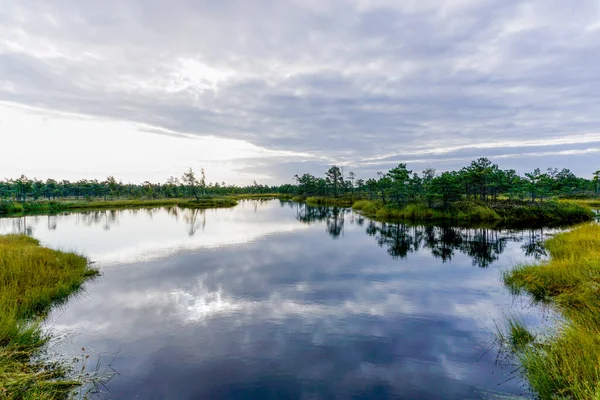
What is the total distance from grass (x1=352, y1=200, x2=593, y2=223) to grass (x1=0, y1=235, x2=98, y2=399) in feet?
122

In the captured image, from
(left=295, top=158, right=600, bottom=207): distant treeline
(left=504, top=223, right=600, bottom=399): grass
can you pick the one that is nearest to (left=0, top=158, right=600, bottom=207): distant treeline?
(left=295, top=158, right=600, bottom=207): distant treeline

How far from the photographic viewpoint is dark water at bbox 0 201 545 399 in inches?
271

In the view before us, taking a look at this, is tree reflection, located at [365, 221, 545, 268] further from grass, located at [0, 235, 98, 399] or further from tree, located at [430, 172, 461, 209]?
grass, located at [0, 235, 98, 399]

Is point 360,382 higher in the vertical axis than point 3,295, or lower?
lower

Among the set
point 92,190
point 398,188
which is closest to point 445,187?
point 398,188

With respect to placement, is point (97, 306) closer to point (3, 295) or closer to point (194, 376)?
point (3, 295)

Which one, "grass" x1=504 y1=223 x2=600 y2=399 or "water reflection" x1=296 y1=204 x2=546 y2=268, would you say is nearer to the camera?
"grass" x1=504 y1=223 x2=600 y2=399

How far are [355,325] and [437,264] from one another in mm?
10350

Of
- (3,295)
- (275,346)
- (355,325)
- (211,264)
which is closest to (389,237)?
(211,264)

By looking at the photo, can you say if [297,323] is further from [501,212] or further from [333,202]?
[333,202]

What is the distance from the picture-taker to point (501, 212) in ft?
128

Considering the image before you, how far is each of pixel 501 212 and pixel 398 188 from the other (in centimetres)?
1356

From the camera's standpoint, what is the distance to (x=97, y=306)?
1148 cm

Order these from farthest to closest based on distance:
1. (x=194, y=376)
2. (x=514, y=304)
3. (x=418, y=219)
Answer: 1. (x=418, y=219)
2. (x=514, y=304)
3. (x=194, y=376)
